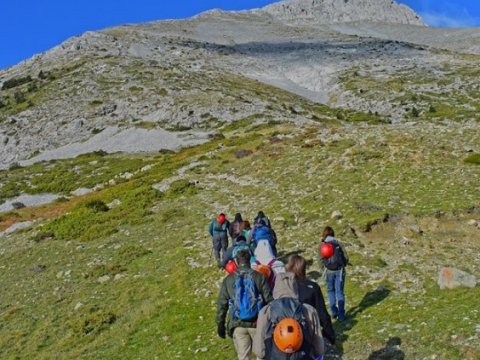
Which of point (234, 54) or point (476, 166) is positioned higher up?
point (234, 54)

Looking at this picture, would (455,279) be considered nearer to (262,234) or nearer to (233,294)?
(262,234)

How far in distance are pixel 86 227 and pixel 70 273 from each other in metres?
9.56

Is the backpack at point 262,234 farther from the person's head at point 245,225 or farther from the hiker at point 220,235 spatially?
the hiker at point 220,235

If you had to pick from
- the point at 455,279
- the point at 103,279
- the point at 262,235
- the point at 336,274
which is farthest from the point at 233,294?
the point at 103,279

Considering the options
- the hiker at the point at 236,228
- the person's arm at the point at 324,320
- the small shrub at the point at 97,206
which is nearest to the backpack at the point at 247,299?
the person's arm at the point at 324,320

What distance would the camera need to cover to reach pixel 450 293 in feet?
49.6

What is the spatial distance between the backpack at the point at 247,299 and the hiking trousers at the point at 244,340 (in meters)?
0.27

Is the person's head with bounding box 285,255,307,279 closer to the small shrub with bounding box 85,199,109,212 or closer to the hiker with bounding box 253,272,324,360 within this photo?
the hiker with bounding box 253,272,324,360

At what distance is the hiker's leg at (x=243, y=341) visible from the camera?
30.4 ft

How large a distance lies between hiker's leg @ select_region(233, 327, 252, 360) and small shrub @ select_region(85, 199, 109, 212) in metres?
31.9

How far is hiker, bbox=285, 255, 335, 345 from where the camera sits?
881cm

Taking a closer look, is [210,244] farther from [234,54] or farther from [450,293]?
[234,54]

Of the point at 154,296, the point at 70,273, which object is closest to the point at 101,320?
the point at 154,296

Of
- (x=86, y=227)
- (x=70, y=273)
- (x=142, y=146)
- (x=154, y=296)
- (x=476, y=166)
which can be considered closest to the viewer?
(x=154, y=296)
